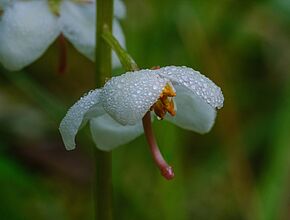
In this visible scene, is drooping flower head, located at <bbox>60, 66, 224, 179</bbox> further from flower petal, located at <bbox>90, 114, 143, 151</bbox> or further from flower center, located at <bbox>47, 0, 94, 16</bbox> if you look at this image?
flower center, located at <bbox>47, 0, 94, 16</bbox>

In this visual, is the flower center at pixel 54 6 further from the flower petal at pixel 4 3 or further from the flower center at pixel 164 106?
the flower center at pixel 164 106

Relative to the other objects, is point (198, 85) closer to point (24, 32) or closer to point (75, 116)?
point (75, 116)

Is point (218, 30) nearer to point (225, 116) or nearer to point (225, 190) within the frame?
point (225, 116)

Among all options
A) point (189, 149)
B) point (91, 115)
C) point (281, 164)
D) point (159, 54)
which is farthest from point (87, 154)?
point (91, 115)

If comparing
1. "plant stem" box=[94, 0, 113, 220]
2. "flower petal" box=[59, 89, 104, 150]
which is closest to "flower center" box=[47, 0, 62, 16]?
"plant stem" box=[94, 0, 113, 220]

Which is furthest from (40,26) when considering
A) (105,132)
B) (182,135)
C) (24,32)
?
(182,135)

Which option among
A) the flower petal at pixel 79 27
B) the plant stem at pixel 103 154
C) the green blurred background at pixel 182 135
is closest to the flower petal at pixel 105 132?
the plant stem at pixel 103 154
